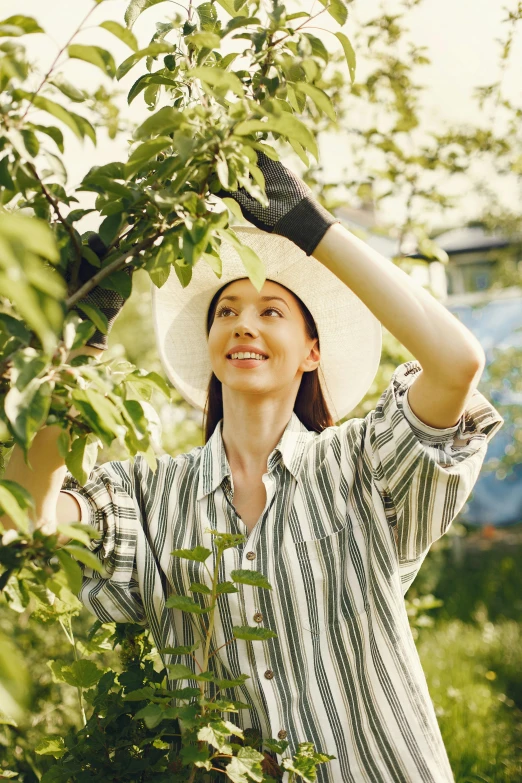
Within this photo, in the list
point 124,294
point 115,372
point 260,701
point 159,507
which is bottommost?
point 260,701

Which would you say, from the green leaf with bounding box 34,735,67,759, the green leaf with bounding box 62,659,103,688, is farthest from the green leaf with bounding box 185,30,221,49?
the green leaf with bounding box 34,735,67,759

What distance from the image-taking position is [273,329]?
2066 millimetres

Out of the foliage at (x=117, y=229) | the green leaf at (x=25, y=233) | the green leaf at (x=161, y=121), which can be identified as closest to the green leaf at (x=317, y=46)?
the foliage at (x=117, y=229)

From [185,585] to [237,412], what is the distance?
0.48 meters

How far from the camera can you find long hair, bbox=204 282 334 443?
2.32 m

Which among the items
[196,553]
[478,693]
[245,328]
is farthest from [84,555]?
[478,693]

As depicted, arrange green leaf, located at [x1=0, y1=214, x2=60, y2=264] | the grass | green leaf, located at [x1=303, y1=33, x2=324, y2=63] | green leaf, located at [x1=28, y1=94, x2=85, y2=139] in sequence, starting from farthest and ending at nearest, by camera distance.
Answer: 1. the grass
2. green leaf, located at [x1=303, y1=33, x2=324, y2=63]
3. green leaf, located at [x1=28, y1=94, x2=85, y2=139]
4. green leaf, located at [x1=0, y1=214, x2=60, y2=264]

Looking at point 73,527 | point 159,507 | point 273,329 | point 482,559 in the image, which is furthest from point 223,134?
point 482,559

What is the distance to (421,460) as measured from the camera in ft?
5.49

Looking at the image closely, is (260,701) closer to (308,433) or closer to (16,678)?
(308,433)

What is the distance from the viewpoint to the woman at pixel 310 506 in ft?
5.43

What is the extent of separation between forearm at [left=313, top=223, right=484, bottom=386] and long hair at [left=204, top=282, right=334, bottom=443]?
63cm

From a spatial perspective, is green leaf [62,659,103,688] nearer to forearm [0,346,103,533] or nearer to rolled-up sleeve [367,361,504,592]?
forearm [0,346,103,533]

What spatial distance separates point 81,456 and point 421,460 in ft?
2.49
